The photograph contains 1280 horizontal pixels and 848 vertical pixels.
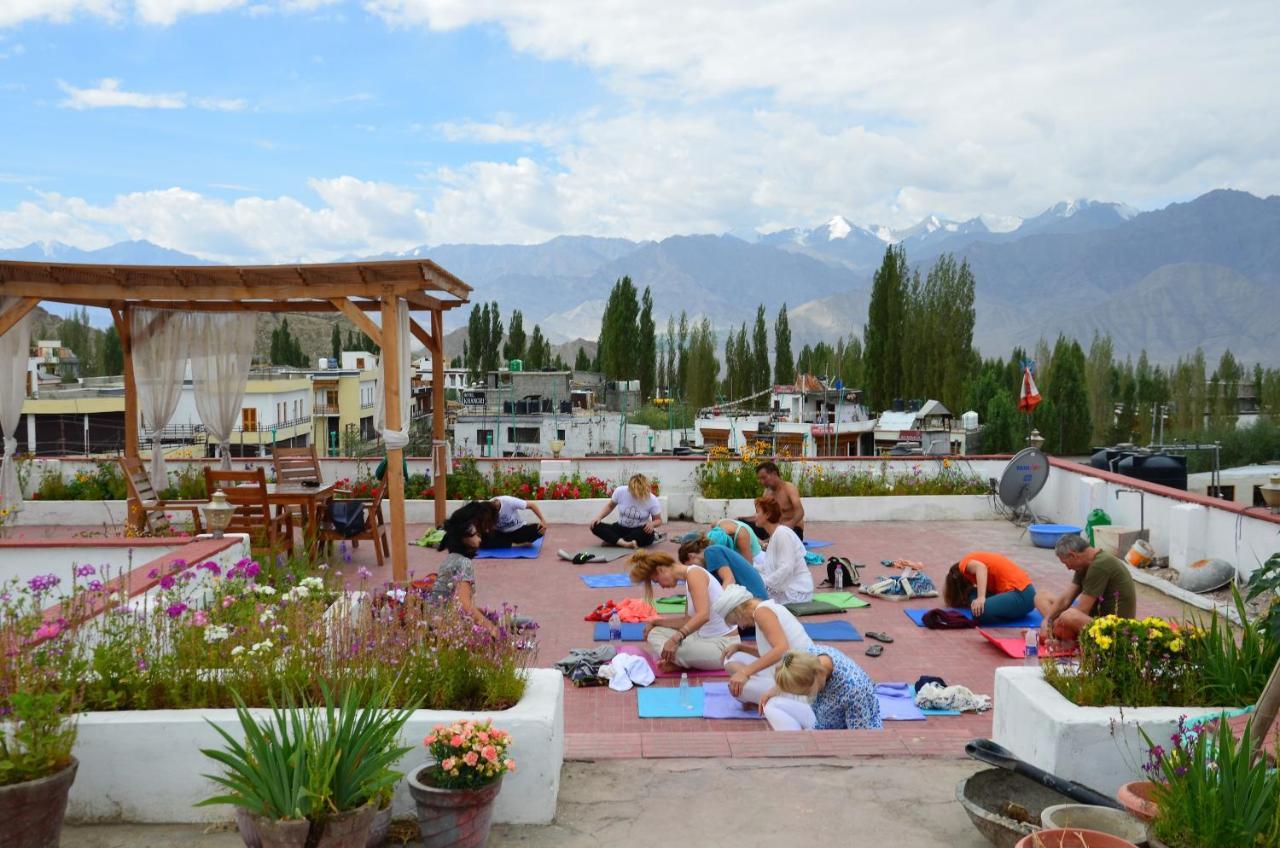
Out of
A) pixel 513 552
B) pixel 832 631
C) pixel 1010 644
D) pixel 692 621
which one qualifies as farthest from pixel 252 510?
pixel 1010 644

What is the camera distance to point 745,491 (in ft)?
43.9

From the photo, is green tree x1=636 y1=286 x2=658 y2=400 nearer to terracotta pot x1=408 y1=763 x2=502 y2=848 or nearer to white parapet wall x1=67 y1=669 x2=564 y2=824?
Answer: white parapet wall x1=67 y1=669 x2=564 y2=824

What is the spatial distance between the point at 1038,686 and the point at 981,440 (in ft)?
185

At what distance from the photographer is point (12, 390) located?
1159 cm

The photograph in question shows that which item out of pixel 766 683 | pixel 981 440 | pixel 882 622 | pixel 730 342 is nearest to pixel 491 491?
pixel 882 622

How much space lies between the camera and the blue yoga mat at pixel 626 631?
25.4 ft

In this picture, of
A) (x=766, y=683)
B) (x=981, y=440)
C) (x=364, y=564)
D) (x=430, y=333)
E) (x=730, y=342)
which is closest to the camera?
(x=766, y=683)

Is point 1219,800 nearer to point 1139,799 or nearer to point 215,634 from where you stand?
point 1139,799

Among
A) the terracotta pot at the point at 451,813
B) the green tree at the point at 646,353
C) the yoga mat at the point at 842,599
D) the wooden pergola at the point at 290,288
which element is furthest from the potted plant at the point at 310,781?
the green tree at the point at 646,353

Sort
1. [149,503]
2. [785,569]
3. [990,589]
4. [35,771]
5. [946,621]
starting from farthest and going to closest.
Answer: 1. [149,503]
2. [785,569]
3. [990,589]
4. [946,621]
5. [35,771]

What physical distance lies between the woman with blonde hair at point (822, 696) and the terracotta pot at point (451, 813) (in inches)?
91.1

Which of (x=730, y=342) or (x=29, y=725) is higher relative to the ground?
(x=730, y=342)

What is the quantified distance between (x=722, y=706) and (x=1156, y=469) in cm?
951

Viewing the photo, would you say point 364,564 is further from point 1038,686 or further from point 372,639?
point 1038,686
